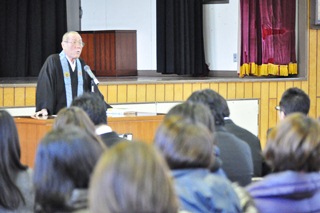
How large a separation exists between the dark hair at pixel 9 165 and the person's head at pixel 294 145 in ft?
3.25

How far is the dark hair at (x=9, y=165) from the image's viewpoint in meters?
3.11

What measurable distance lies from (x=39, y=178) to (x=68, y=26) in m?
9.20

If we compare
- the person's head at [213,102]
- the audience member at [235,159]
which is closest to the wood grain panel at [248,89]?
the person's head at [213,102]

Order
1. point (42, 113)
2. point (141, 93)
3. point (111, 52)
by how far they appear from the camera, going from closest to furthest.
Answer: point (42, 113) → point (141, 93) → point (111, 52)

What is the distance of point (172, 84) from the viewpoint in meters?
8.66

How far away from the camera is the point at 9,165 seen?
10.3ft

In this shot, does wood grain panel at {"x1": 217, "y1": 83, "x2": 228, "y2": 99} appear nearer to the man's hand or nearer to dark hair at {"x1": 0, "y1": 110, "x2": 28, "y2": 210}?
the man's hand

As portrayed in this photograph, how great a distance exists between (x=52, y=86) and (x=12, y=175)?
3.73 m

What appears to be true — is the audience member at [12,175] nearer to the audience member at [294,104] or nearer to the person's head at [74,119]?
the person's head at [74,119]

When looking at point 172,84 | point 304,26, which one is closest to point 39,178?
point 172,84

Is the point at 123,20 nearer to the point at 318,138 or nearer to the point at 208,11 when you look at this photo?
the point at 208,11

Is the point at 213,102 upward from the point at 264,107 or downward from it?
upward

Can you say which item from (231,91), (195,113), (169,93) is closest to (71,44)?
(169,93)

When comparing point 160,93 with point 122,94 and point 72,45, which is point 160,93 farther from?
point 72,45
